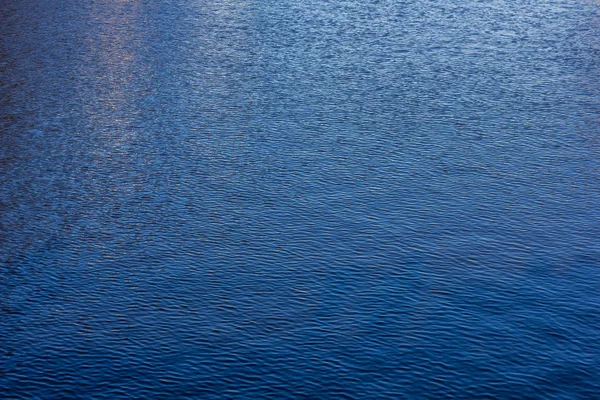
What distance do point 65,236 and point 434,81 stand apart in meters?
45.6

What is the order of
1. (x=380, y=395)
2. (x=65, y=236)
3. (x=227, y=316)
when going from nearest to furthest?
(x=380, y=395) → (x=227, y=316) → (x=65, y=236)

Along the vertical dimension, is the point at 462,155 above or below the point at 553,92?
below

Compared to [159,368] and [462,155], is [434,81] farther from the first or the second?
[159,368]

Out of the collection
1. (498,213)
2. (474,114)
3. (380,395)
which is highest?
(474,114)

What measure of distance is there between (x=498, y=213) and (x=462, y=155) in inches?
444

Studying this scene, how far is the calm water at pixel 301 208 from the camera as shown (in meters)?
48.9

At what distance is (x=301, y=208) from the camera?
219ft

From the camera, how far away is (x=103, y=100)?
289 ft

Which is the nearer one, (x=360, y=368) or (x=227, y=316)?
(x=360, y=368)

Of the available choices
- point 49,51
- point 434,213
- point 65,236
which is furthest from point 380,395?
point 49,51

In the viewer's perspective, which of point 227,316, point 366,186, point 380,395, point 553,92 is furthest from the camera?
point 553,92

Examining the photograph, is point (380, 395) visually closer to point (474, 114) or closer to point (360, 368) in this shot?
point (360, 368)

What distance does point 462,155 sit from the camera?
250 feet

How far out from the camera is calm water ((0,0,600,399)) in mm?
48938
